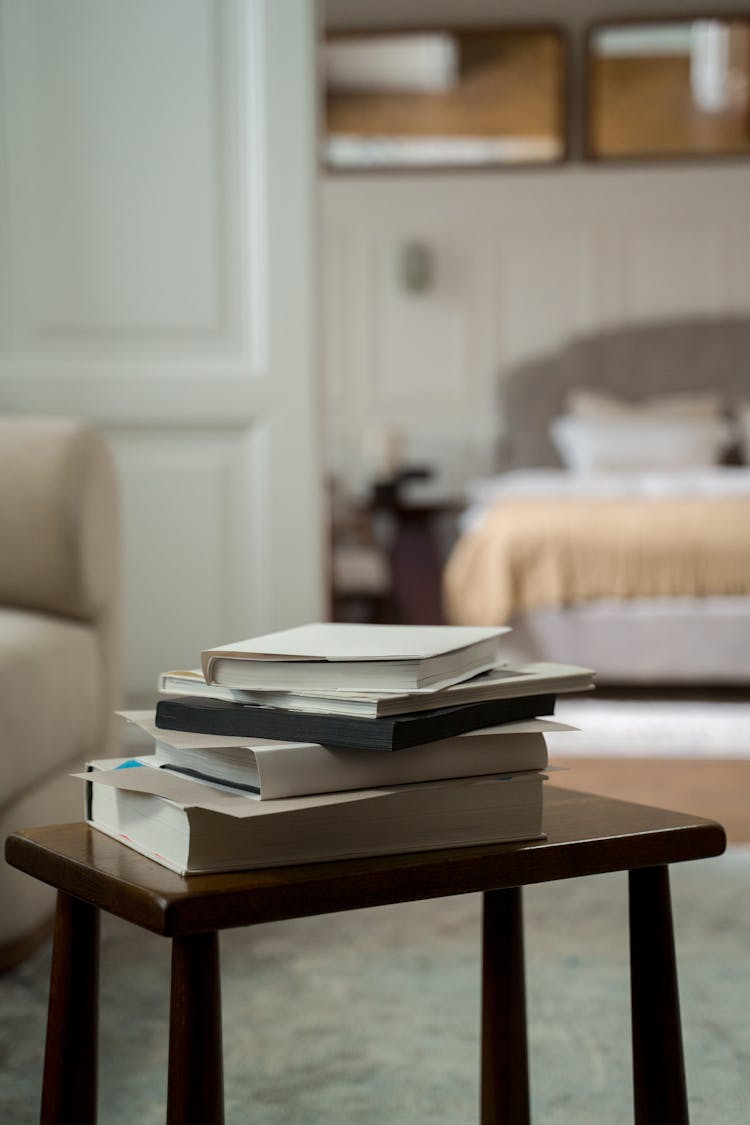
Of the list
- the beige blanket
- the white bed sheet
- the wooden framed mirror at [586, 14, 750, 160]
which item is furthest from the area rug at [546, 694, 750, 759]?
the wooden framed mirror at [586, 14, 750, 160]

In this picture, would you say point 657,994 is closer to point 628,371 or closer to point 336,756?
point 336,756

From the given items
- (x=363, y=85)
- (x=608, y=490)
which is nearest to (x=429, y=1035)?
(x=608, y=490)

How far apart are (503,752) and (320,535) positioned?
1.94m

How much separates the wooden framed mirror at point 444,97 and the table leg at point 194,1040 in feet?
19.8

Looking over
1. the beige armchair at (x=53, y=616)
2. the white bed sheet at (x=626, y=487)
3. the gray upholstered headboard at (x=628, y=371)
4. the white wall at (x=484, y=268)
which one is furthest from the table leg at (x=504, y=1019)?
the white wall at (x=484, y=268)

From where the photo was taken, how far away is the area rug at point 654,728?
3533 mm

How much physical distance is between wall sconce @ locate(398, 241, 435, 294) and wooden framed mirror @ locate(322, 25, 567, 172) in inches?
15.7

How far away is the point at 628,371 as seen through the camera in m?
6.34

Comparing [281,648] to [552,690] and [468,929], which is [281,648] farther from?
[468,929]

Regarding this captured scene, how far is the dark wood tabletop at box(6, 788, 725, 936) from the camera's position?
2.64 ft

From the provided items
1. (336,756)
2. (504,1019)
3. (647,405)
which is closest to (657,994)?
(504,1019)

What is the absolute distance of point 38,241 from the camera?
9.50 feet

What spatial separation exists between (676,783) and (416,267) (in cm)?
395

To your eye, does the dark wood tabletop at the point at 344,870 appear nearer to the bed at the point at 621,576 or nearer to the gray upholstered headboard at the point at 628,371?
the bed at the point at 621,576
